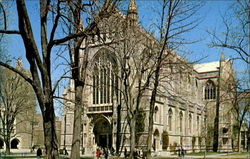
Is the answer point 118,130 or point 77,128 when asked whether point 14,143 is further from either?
point 77,128

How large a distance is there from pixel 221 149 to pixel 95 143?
27.1 metres

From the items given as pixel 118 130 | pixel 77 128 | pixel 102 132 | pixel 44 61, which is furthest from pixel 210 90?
pixel 44 61

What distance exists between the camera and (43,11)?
10828mm

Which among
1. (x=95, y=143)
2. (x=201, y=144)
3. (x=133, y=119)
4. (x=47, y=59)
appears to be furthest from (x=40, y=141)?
(x=47, y=59)

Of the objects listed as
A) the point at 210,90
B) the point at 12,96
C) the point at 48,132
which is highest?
the point at 210,90

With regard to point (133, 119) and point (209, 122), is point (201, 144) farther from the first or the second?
point (133, 119)

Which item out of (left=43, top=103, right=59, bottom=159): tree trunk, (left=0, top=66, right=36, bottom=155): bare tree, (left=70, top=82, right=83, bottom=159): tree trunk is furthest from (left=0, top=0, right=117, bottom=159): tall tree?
(left=0, top=66, right=36, bottom=155): bare tree

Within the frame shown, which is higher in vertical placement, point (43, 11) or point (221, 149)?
point (43, 11)

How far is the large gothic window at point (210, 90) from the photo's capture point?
69944 mm

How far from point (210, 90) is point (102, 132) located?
33.6 meters

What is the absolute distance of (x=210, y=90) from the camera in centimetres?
7062

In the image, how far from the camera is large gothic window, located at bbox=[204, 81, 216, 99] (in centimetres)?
6994

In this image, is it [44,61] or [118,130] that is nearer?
[44,61]

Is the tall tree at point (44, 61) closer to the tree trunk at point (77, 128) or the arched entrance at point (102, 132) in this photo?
the tree trunk at point (77, 128)
